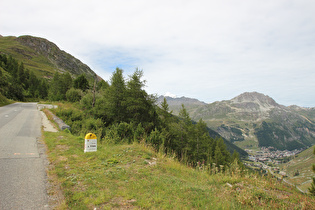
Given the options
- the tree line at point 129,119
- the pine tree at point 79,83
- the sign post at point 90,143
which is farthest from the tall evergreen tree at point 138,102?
the pine tree at point 79,83

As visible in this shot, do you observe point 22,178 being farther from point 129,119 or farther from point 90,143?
point 129,119

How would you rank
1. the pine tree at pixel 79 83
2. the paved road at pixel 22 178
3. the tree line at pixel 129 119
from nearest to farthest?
1. the paved road at pixel 22 178
2. the tree line at pixel 129 119
3. the pine tree at pixel 79 83

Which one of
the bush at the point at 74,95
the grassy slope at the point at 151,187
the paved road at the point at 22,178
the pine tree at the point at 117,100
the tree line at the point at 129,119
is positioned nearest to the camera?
the paved road at the point at 22,178

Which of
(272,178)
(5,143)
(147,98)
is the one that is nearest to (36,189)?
(5,143)

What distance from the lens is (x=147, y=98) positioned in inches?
1079

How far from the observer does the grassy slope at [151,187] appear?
4.14m

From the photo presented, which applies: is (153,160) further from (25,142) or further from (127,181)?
(25,142)

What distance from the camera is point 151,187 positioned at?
16.3ft

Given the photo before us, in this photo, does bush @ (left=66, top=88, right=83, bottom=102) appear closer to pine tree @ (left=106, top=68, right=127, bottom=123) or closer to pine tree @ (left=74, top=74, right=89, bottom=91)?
pine tree @ (left=74, top=74, right=89, bottom=91)

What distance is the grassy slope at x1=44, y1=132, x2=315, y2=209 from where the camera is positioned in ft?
13.6

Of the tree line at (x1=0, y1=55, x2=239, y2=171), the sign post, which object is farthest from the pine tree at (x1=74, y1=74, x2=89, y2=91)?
the sign post

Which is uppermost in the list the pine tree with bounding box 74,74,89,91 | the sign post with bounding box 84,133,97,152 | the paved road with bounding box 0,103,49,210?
the pine tree with bounding box 74,74,89,91

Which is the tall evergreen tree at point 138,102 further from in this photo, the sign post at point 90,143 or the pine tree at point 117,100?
the sign post at point 90,143

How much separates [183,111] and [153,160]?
35283mm
